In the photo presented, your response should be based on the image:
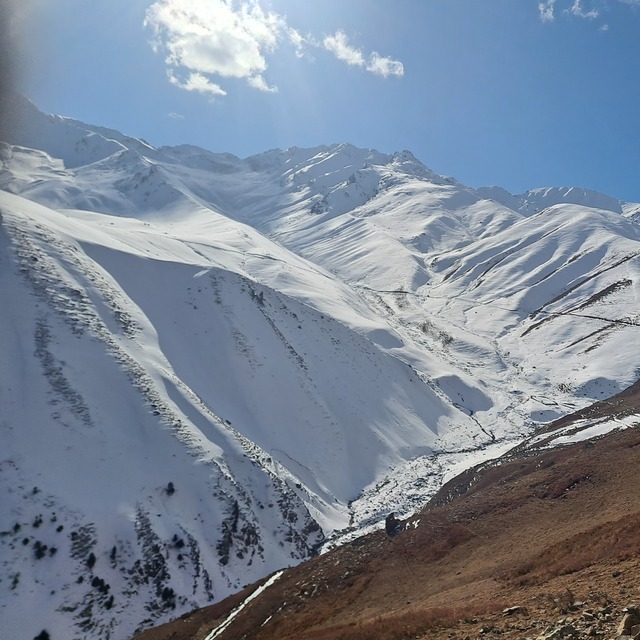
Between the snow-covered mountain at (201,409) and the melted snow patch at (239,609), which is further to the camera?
the snow-covered mountain at (201,409)

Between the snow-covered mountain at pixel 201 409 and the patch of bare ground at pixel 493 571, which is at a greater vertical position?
the snow-covered mountain at pixel 201 409

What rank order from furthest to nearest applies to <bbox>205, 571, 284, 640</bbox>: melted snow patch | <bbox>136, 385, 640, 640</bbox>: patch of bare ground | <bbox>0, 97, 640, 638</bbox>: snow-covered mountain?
<bbox>0, 97, 640, 638</bbox>: snow-covered mountain < <bbox>205, 571, 284, 640</bbox>: melted snow patch < <bbox>136, 385, 640, 640</bbox>: patch of bare ground

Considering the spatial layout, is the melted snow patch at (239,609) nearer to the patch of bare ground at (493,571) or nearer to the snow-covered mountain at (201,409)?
the patch of bare ground at (493,571)

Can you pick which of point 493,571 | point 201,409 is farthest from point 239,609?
point 201,409

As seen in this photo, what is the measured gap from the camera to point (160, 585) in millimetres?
28844

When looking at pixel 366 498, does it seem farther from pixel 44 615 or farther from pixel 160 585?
pixel 44 615

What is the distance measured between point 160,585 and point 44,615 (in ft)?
20.8

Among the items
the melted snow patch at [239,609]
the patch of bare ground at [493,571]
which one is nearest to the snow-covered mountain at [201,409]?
the melted snow patch at [239,609]


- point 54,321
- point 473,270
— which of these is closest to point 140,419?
point 54,321

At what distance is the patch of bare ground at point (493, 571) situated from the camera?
13.0 m

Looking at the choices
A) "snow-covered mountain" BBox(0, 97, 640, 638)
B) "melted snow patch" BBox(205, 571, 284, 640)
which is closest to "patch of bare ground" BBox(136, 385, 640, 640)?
"melted snow patch" BBox(205, 571, 284, 640)

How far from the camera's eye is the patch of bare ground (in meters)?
13.0

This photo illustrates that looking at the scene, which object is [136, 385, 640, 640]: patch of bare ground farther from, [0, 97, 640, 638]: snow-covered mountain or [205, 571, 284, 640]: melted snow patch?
[0, 97, 640, 638]: snow-covered mountain

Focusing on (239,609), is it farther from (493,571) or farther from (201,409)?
(201,409)
